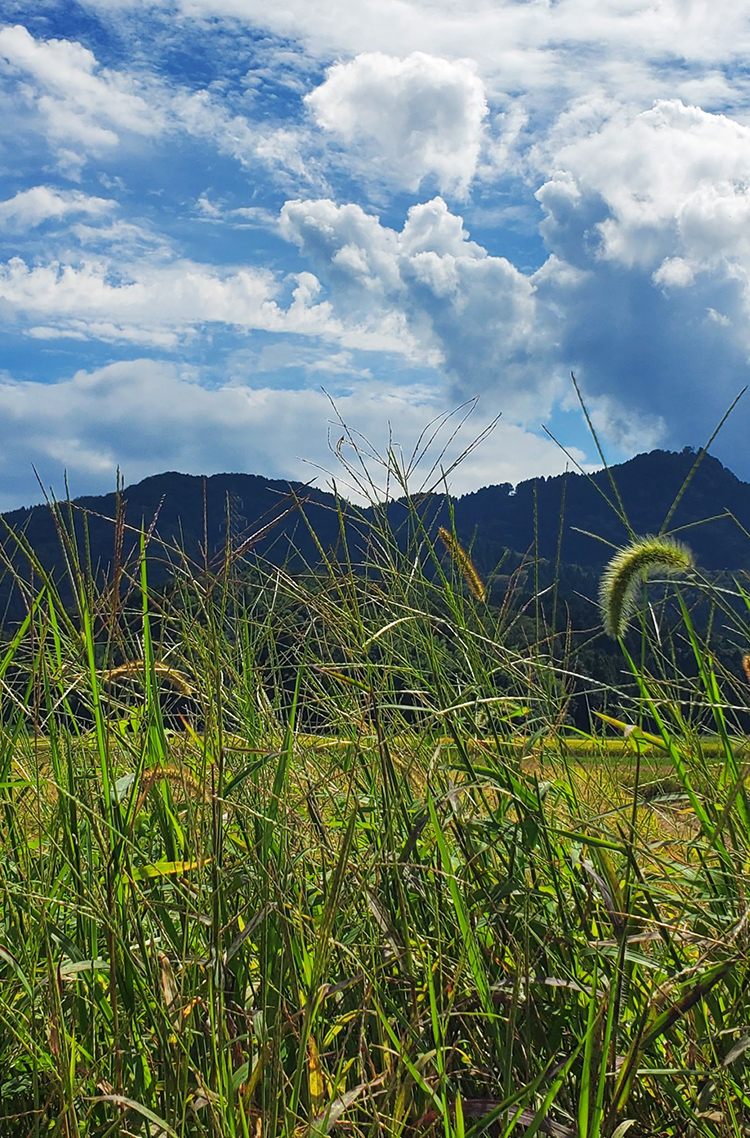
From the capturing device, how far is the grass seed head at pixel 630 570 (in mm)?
1888

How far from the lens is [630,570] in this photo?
1.95m

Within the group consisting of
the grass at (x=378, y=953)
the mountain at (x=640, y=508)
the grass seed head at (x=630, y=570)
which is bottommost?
the grass at (x=378, y=953)

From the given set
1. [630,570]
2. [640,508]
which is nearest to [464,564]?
[630,570]

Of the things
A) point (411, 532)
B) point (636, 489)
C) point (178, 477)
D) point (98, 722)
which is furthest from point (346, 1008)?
point (636, 489)

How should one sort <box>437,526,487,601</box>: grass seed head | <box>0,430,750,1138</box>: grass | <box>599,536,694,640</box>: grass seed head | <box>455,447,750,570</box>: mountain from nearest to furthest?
<box>0,430,750,1138</box>: grass < <box>599,536,694,640</box>: grass seed head < <box>437,526,487,601</box>: grass seed head < <box>455,447,750,570</box>: mountain

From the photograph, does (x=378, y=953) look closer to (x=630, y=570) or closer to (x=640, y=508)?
(x=630, y=570)

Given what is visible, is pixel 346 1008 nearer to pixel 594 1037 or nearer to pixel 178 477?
pixel 594 1037

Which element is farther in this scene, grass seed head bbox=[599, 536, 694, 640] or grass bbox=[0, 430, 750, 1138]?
grass seed head bbox=[599, 536, 694, 640]

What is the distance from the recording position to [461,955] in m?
1.45

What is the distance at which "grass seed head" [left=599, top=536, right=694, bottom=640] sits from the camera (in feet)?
6.19

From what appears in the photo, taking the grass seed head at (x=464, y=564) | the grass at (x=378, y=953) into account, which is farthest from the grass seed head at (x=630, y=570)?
the grass seed head at (x=464, y=564)

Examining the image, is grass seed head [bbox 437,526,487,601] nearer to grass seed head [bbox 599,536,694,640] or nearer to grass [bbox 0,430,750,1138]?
grass [bbox 0,430,750,1138]

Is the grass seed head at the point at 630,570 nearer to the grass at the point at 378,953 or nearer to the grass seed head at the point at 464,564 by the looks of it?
the grass at the point at 378,953

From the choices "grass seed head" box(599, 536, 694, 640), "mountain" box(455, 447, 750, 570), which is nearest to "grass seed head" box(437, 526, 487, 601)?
"grass seed head" box(599, 536, 694, 640)
